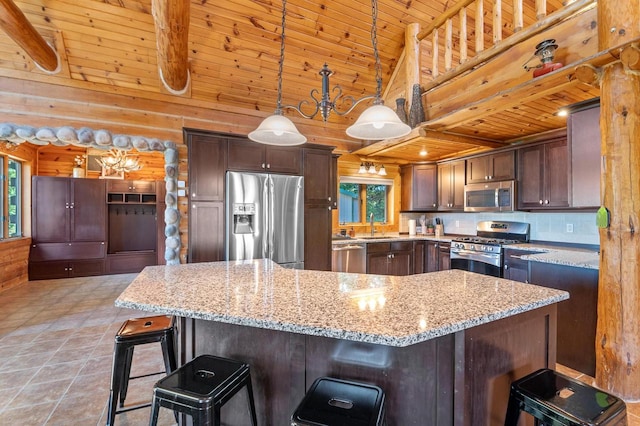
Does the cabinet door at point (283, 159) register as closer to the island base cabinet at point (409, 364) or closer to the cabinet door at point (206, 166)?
the cabinet door at point (206, 166)

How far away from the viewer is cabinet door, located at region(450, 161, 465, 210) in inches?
192

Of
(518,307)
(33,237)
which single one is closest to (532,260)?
(518,307)

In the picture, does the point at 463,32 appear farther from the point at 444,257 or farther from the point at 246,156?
the point at 444,257

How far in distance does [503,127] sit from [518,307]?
315 cm

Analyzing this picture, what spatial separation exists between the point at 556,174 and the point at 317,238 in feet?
10.0

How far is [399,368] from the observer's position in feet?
4.24

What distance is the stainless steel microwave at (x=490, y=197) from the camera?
4.16 metres

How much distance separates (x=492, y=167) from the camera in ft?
14.5

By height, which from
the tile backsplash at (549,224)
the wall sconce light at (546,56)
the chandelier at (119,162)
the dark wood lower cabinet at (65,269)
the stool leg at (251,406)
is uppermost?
the wall sconce light at (546,56)

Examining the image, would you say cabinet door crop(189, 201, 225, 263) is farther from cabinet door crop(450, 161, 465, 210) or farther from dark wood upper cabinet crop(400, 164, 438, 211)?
cabinet door crop(450, 161, 465, 210)

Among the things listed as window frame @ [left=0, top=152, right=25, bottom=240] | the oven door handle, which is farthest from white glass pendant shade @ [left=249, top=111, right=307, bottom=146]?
window frame @ [left=0, top=152, right=25, bottom=240]

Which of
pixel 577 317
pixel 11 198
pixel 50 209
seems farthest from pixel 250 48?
pixel 11 198

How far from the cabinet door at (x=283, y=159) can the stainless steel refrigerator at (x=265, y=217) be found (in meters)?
0.11

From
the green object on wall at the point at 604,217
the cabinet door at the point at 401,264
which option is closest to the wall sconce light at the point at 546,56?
the green object on wall at the point at 604,217
